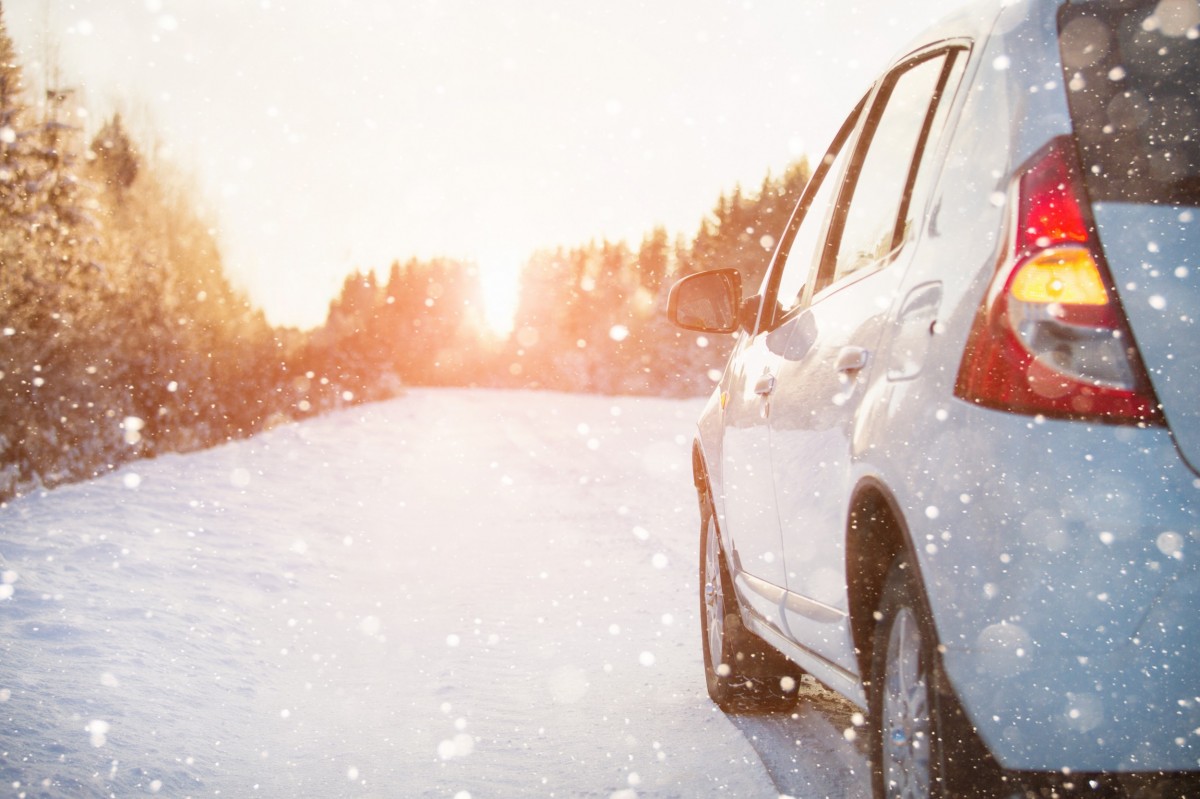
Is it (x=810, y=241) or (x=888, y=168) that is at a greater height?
(x=888, y=168)

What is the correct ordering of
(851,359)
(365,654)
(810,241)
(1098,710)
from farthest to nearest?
(365,654) → (810,241) → (851,359) → (1098,710)

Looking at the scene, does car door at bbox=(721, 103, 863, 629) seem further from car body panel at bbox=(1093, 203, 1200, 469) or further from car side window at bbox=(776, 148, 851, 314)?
car body panel at bbox=(1093, 203, 1200, 469)

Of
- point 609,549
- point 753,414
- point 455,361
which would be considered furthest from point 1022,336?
point 455,361

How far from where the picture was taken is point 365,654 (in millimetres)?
5906

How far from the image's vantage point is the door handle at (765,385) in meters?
3.43

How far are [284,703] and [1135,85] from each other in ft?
14.2

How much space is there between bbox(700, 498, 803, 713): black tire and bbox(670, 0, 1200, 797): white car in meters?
1.86

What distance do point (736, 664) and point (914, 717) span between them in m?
2.36

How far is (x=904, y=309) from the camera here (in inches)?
90.3

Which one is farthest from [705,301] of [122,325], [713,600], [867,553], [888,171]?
[122,325]

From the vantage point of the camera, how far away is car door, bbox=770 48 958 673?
2531 mm

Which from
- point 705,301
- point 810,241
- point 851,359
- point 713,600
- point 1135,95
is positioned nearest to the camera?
point 1135,95

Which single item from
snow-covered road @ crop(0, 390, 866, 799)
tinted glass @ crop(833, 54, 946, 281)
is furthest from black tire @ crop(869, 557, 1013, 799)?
snow-covered road @ crop(0, 390, 866, 799)

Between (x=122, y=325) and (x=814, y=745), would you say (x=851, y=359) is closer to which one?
(x=814, y=745)
